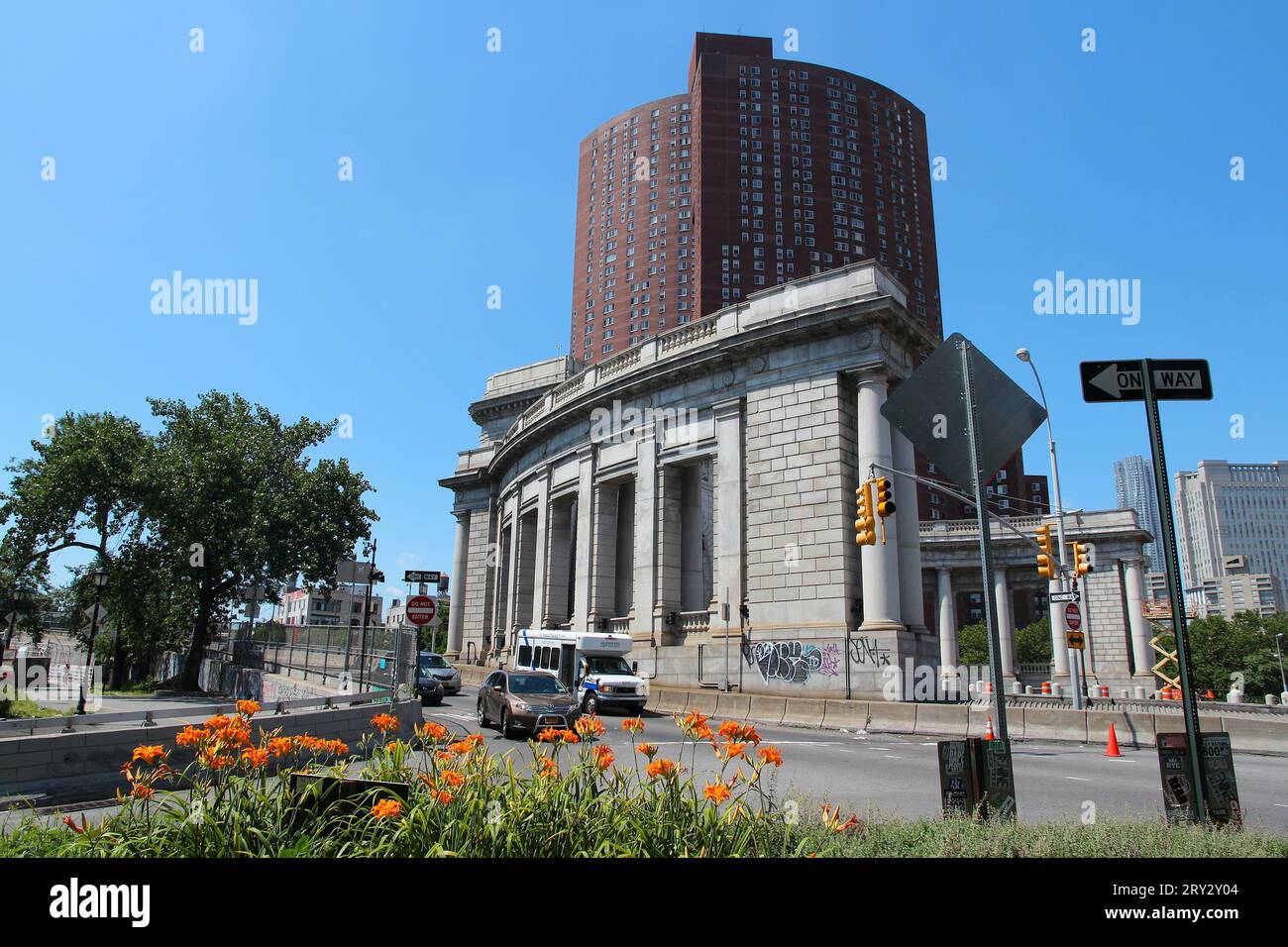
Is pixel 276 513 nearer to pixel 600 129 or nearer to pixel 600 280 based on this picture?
pixel 600 280

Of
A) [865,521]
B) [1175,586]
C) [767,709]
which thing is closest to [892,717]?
[767,709]

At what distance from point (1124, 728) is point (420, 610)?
18.3m

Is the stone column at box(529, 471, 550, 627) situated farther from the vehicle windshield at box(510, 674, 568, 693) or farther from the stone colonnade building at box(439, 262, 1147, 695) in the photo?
the vehicle windshield at box(510, 674, 568, 693)

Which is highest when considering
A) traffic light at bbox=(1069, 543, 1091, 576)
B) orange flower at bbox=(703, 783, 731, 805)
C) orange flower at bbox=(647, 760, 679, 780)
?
traffic light at bbox=(1069, 543, 1091, 576)

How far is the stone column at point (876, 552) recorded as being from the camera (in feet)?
81.3

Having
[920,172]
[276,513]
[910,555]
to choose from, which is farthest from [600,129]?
[910,555]

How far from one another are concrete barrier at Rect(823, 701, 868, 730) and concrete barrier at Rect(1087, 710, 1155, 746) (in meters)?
5.74

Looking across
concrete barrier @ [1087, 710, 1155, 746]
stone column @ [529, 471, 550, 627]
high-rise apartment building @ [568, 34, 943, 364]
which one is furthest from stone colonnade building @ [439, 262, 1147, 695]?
high-rise apartment building @ [568, 34, 943, 364]

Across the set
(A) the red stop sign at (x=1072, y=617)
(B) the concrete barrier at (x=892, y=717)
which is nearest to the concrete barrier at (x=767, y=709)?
(B) the concrete barrier at (x=892, y=717)

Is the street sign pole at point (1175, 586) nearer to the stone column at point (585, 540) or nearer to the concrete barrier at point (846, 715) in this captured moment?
the concrete barrier at point (846, 715)

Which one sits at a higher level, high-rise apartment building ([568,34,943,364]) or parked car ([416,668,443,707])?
high-rise apartment building ([568,34,943,364])

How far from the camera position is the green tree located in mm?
39938

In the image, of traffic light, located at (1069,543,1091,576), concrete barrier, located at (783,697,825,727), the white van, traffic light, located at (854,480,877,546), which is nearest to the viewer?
traffic light, located at (854,480,877,546)

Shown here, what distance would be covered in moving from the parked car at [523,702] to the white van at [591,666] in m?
3.16
